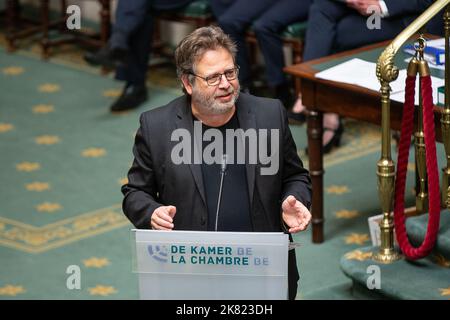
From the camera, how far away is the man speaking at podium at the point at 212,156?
12.8ft

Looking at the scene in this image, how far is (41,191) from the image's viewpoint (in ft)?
22.7

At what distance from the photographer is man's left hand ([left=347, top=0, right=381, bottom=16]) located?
6.72 m

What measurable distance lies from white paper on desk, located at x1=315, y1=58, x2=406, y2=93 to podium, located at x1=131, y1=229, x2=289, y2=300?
2.02 m

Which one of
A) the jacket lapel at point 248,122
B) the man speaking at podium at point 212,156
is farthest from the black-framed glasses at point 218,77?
the jacket lapel at point 248,122

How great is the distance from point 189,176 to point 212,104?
0.29 meters

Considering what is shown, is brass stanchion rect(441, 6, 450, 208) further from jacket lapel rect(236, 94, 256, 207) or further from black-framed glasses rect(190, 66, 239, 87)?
black-framed glasses rect(190, 66, 239, 87)

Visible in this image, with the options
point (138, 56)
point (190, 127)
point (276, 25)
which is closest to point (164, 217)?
point (190, 127)

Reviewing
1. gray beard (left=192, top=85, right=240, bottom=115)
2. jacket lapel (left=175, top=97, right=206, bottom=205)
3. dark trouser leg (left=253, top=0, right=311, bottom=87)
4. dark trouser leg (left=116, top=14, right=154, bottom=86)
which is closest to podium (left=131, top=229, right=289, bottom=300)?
jacket lapel (left=175, top=97, right=206, bottom=205)

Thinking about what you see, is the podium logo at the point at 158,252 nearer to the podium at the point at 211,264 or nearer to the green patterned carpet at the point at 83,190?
the podium at the point at 211,264

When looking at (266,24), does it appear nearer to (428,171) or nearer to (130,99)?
A: (130,99)

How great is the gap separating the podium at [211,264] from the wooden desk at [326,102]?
2.01 m

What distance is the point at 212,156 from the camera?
4023 mm

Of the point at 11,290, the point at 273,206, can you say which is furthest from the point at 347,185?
the point at 273,206

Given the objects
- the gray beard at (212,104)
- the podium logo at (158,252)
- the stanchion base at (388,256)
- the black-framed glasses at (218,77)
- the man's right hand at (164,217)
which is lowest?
the stanchion base at (388,256)
